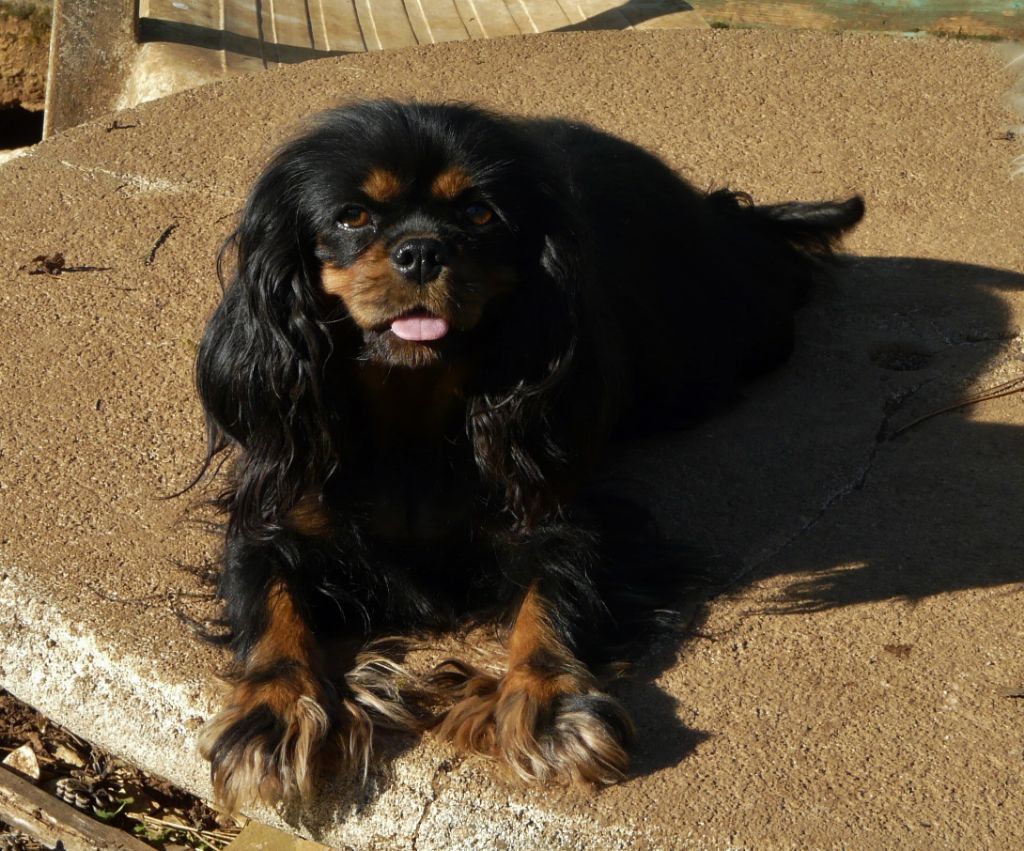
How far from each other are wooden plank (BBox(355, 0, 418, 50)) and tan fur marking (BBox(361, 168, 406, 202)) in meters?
4.87

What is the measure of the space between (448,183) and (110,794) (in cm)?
181

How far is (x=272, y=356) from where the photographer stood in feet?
9.89

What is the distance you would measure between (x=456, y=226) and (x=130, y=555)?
128 centimetres

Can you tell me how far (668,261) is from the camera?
4.42m

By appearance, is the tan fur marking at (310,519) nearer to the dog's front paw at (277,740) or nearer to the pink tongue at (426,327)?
the dog's front paw at (277,740)

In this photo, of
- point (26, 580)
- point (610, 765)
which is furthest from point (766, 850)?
point (26, 580)

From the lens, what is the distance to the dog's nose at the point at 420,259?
287 cm

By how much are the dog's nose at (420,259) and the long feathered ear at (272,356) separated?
9.7 inches

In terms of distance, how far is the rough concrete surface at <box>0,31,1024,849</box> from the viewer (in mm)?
2891

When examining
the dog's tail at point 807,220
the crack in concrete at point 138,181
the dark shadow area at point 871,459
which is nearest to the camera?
the dark shadow area at point 871,459

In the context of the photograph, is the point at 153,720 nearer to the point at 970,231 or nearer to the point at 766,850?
the point at 766,850

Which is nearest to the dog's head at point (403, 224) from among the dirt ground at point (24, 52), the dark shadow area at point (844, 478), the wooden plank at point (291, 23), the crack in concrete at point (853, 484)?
the dark shadow area at point (844, 478)

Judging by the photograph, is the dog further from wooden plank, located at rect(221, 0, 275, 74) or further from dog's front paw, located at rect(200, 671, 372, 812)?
wooden plank, located at rect(221, 0, 275, 74)

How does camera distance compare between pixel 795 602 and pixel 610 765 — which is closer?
pixel 610 765
